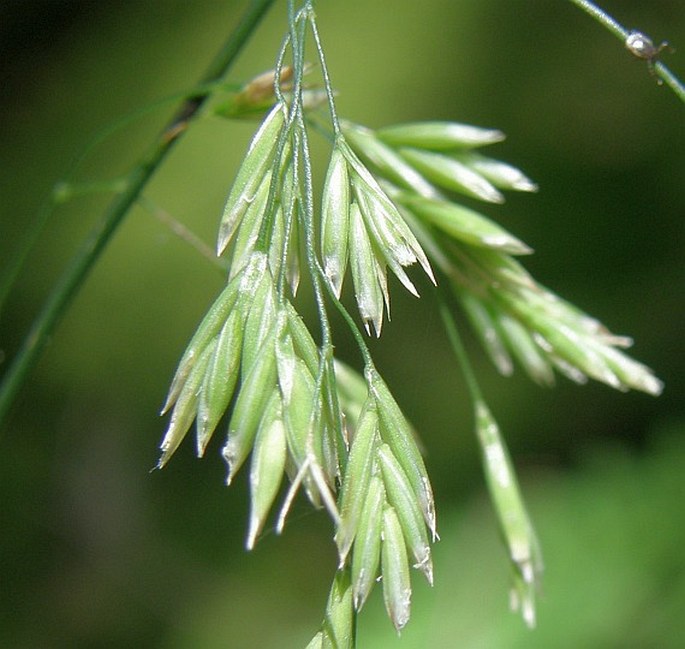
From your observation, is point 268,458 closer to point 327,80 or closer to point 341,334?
point 327,80

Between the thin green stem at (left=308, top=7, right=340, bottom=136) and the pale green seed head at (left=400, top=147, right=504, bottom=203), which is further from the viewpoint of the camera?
the pale green seed head at (left=400, top=147, right=504, bottom=203)

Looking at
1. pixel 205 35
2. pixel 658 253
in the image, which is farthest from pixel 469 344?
pixel 205 35

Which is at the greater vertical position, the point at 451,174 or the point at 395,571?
the point at 451,174

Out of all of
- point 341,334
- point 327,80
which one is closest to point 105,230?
point 327,80

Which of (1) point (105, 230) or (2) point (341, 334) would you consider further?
(2) point (341, 334)

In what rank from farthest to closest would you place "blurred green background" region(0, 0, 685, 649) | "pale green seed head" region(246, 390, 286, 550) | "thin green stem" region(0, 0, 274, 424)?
1. "blurred green background" region(0, 0, 685, 649)
2. "thin green stem" region(0, 0, 274, 424)
3. "pale green seed head" region(246, 390, 286, 550)

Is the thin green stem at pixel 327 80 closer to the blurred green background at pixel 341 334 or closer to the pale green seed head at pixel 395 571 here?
the pale green seed head at pixel 395 571

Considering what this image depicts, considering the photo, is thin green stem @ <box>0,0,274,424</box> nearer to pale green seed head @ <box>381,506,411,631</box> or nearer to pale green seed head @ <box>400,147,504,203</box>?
pale green seed head @ <box>400,147,504,203</box>

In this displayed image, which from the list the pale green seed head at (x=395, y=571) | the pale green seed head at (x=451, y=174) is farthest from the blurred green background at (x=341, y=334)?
the pale green seed head at (x=395, y=571)

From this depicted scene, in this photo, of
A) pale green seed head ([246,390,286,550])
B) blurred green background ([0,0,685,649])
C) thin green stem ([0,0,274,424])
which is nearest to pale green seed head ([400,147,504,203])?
thin green stem ([0,0,274,424])

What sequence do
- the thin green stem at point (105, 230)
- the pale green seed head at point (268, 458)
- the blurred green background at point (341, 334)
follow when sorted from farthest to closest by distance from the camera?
the blurred green background at point (341, 334)
the thin green stem at point (105, 230)
the pale green seed head at point (268, 458)

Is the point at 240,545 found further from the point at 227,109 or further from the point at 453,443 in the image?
the point at 227,109
